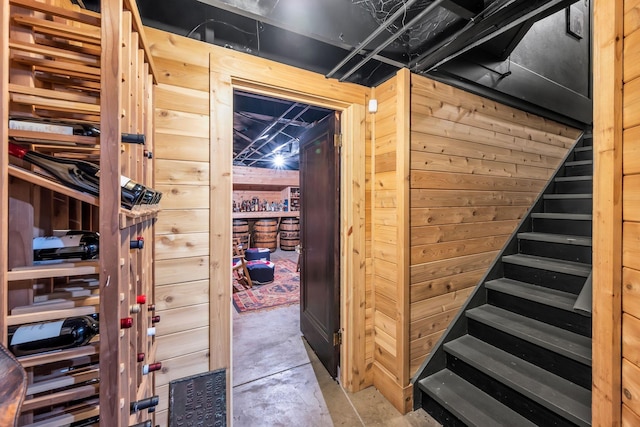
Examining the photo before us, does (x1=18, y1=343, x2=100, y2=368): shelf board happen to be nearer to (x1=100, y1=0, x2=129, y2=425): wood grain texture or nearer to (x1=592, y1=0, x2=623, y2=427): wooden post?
(x1=100, y1=0, x2=129, y2=425): wood grain texture

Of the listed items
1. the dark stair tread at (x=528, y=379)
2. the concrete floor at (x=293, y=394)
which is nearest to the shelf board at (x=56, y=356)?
the concrete floor at (x=293, y=394)

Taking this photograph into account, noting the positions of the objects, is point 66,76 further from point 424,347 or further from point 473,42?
point 424,347

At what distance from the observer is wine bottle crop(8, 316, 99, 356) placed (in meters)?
0.66

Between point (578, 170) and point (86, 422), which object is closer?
point (86, 422)

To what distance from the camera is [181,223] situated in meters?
1.39

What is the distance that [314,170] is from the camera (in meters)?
2.48

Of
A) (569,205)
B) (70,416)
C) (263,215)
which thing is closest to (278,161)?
(263,215)

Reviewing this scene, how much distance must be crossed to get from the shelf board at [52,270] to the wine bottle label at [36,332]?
0.14 metres

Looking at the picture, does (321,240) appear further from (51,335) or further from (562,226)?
(562,226)

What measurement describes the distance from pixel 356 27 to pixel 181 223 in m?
1.59

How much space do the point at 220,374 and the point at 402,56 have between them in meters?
2.40

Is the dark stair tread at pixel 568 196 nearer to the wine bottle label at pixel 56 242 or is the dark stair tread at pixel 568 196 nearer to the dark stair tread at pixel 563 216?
the dark stair tread at pixel 563 216

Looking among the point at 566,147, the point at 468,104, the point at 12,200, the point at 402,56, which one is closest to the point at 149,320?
the point at 12,200

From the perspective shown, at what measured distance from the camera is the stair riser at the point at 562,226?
1.99 meters
